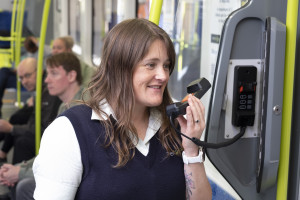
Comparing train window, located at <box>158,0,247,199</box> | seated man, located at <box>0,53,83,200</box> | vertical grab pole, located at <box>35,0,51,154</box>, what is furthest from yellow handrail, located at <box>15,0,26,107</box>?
train window, located at <box>158,0,247,199</box>

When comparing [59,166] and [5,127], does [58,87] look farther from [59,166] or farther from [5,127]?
[59,166]

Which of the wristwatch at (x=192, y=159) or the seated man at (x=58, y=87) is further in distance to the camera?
the seated man at (x=58, y=87)

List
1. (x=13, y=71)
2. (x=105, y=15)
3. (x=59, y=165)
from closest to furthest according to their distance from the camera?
1. (x=59, y=165)
2. (x=105, y=15)
3. (x=13, y=71)

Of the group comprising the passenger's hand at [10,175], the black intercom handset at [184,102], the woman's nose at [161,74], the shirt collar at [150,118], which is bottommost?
the passenger's hand at [10,175]

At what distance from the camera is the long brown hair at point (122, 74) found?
177 centimetres

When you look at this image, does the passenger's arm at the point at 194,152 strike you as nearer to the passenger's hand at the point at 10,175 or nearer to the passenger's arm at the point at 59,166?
the passenger's arm at the point at 59,166

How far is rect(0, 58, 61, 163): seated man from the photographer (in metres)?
4.66

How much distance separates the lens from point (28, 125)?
5055mm

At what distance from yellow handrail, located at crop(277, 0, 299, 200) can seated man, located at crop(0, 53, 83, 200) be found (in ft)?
6.80

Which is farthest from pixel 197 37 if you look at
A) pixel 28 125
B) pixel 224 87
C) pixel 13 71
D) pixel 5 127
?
pixel 13 71

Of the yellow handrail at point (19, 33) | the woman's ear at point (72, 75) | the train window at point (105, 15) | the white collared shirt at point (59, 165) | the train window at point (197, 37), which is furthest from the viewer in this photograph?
the yellow handrail at point (19, 33)

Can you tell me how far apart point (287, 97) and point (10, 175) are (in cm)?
245

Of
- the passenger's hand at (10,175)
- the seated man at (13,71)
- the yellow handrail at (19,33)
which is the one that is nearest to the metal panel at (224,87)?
the passenger's hand at (10,175)

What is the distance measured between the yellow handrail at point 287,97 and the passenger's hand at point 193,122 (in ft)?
1.38
